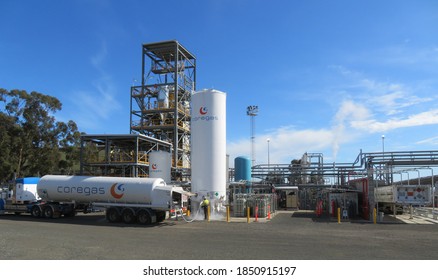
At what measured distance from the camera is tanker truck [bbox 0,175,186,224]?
23969 millimetres

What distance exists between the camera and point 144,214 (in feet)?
77.8

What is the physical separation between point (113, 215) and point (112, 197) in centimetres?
123

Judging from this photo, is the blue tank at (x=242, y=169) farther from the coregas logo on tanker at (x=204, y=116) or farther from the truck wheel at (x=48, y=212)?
the truck wheel at (x=48, y=212)

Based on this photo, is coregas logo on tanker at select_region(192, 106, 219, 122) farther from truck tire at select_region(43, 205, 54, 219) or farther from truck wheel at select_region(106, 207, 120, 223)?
truck tire at select_region(43, 205, 54, 219)

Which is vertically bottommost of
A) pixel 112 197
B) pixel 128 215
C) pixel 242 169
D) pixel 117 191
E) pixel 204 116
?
pixel 128 215

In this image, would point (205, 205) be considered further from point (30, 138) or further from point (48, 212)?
point (30, 138)

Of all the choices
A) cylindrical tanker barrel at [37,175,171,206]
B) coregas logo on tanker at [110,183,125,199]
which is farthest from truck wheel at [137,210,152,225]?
coregas logo on tanker at [110,183,125,199]

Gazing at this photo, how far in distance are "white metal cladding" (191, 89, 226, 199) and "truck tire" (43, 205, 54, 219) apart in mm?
10372

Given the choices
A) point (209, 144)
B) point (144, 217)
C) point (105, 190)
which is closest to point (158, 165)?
point (209, 144)

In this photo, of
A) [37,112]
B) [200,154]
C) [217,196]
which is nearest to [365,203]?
[217,196]

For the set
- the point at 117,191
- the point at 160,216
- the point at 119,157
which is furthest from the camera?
the point at 119,157

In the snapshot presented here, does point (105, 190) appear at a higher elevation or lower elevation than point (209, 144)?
lower

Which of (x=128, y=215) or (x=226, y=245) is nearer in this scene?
(x=226, y=245)

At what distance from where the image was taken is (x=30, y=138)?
5456 centimetres
